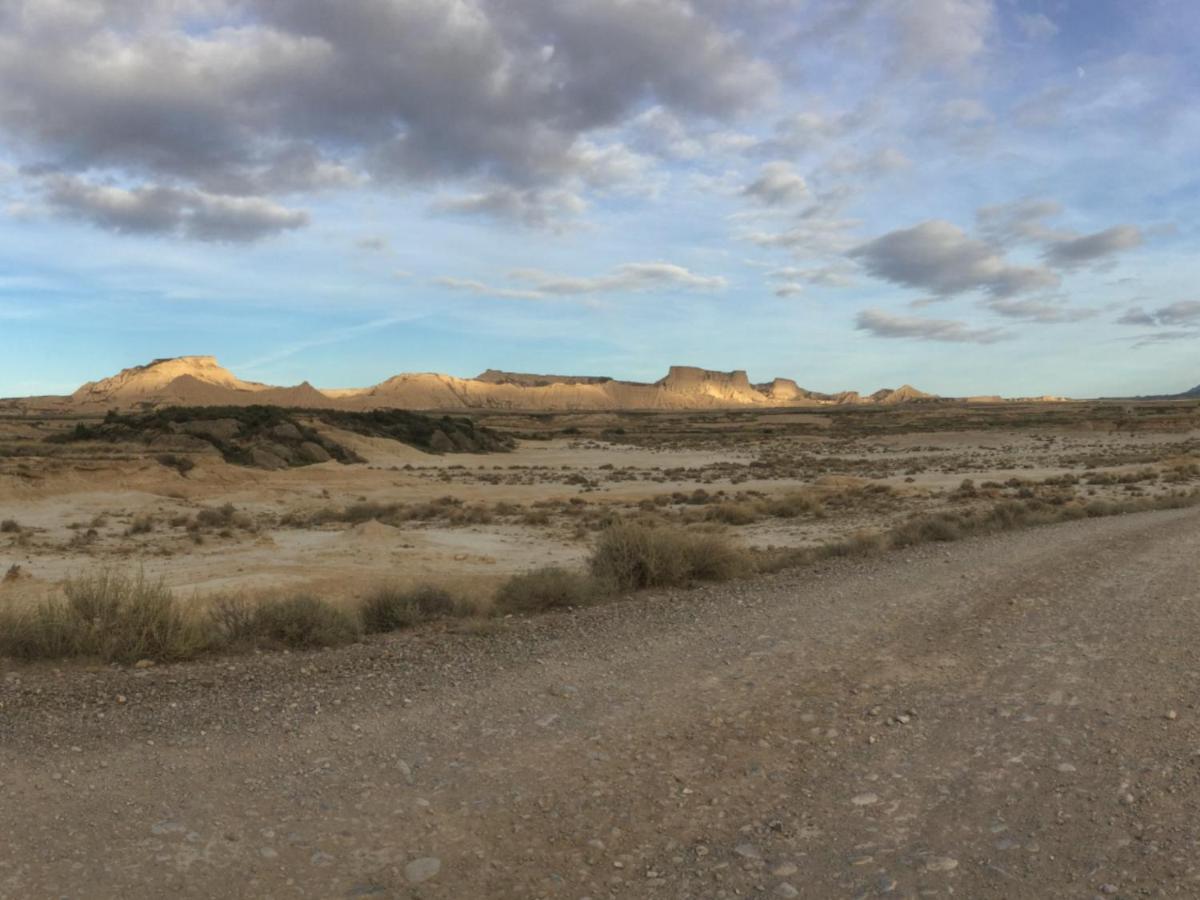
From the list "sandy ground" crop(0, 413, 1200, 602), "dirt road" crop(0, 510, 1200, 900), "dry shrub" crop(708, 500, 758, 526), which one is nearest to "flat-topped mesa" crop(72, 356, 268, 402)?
"sandy ground" crop(0, 413, 1200, 602)

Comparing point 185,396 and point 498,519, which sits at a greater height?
point 185,396

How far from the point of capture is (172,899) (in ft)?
11.9

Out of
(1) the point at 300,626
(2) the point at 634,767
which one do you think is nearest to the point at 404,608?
(1) the point at 300,626

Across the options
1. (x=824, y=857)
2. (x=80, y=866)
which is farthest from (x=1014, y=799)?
(x=80, y=866)

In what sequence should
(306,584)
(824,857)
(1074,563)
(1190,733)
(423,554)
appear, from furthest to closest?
1. (423,554)
2. (306,584)
3. (1074,563)
4. (1190,733)
5. (824,857)

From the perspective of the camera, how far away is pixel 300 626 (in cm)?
807

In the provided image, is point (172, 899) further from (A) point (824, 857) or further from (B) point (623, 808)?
(A) point (824, 857)

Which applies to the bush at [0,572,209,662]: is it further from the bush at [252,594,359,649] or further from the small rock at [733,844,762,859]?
the small rock at [733,844,762,859]

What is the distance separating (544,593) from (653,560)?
1.82 m

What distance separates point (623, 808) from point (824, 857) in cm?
107

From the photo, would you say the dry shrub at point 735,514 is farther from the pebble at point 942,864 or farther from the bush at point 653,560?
the pebble at point 942,864

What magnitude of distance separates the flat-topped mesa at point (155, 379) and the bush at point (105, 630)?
16932cm

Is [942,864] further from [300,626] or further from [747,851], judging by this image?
[300,626]

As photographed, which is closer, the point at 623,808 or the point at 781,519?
the point at 623,808
